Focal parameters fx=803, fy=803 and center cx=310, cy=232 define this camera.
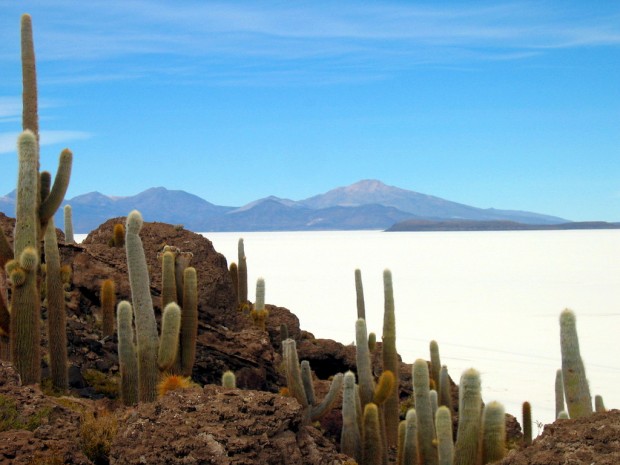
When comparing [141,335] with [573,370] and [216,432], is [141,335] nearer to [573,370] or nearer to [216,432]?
[216,432]

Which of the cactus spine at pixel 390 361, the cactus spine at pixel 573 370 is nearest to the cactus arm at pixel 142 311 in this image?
the cactus spine at pixel 390 361

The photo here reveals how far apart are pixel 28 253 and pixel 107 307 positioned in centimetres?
273

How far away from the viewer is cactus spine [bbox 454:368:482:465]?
21.8 feet

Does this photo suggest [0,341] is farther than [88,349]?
No

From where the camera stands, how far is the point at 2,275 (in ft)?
30.7

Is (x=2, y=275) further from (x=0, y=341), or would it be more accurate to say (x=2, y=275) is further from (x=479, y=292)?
(x=479, y=292)

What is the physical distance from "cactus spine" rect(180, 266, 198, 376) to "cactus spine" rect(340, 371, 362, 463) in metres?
2.04

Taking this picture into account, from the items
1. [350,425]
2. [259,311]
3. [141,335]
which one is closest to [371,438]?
[350,425]

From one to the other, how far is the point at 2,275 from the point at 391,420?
18.0ft

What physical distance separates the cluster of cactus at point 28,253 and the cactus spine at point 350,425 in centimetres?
337

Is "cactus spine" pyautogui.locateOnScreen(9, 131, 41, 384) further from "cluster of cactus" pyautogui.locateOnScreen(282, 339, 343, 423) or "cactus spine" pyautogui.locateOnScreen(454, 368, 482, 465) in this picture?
"cactus spine" pyautogui.locateOnScreen(454, 368, 482, 465)

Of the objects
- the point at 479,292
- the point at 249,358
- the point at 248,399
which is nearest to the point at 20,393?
the point at 248,399

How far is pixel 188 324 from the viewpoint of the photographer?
9.95 m

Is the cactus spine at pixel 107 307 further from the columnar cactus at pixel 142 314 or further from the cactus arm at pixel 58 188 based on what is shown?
the columnar cactus at pixel 142 314
